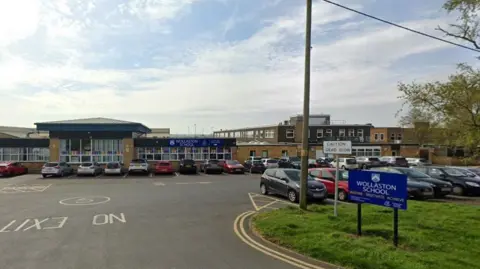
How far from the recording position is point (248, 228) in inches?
447

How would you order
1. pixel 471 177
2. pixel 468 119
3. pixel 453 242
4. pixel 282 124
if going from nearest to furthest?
pixel 453 242
pixel 468 119
pixel 471 177
pixel 282 124

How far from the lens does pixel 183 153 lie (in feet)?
146

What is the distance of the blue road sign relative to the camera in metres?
8.95

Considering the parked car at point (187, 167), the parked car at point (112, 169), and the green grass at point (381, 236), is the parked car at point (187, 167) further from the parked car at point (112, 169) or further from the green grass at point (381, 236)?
the green grass at point (381, 236)

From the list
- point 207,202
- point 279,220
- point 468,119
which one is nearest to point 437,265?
point 279,220

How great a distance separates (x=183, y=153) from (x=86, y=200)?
26.8m

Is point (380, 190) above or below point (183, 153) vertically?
above

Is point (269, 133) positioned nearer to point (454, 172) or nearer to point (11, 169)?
point (11, 169)

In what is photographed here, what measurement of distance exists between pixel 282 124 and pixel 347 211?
240 feet

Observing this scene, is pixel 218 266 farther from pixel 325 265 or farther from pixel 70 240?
pixel 70 240

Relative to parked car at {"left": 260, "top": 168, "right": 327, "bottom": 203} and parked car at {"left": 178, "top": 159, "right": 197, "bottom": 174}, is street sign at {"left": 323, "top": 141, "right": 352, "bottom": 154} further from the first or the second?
parked car at {"left": 178, "top": 159, "right": 197, "bottom": 174}

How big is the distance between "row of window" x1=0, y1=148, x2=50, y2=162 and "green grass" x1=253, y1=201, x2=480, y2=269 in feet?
119

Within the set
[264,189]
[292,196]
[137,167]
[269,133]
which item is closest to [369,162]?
[137,167]

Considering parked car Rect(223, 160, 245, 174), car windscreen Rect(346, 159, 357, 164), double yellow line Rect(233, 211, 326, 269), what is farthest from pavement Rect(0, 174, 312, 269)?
car windscreen Rect(346, 159, 357, 164)
